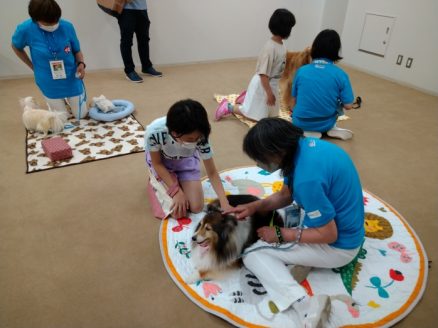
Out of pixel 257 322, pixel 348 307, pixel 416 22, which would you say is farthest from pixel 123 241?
pixel 416 22

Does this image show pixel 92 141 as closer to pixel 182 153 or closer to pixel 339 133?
pixel 182 153

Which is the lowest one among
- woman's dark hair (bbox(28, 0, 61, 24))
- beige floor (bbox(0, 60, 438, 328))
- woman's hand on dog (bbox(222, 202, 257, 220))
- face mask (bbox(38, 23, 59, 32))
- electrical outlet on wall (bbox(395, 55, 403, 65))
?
beige floor (bbox(0, 60, 438, 328))

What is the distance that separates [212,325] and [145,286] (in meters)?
0.41

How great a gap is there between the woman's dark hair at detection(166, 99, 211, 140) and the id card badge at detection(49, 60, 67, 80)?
2011 millimetres

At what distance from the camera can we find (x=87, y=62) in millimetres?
4594

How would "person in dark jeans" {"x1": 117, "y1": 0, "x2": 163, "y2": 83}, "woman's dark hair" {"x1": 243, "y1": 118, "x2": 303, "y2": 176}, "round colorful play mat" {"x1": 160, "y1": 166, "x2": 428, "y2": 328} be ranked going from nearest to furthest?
1. "woman's dark hair" {"x1": 243, "y1": 118, "x2": 303, "y2": 176}
2. "round colorful play mat" {"x1": 160, "y1": 166, "x2": 428, "y2": 328}
3. "person in dark jeans" {"x1": 117, "y1": 0, "x2": 163, "y2": 83}

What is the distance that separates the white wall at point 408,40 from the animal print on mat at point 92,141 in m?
3.82

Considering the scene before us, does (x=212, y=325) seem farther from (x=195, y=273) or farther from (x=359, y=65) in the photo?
(x=359, y=65)

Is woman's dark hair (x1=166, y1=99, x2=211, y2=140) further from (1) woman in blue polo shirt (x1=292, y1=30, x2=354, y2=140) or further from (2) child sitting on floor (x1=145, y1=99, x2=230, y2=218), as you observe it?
(1) woman in blue polo shirt (x1=292, y1=30, x2=354, y2=140)

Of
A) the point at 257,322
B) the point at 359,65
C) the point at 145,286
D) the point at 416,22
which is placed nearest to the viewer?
the point at 257,322

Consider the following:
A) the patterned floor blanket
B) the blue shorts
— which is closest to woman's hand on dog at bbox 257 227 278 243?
the blue shorts

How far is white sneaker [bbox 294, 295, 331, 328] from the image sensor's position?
4.42ft

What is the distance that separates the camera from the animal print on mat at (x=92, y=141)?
2645 mm

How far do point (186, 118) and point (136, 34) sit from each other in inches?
132
